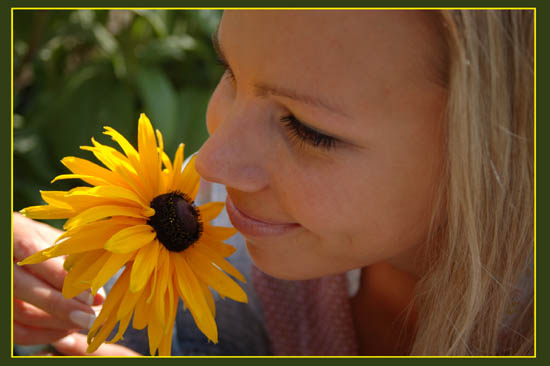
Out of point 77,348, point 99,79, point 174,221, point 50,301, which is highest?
point 99,79

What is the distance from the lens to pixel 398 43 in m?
0.71

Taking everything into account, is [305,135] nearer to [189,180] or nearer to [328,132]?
[328,132]

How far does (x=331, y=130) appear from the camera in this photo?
74 centimetres

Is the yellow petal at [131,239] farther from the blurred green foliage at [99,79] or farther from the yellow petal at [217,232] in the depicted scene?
the blurred green foliage at [99,79]

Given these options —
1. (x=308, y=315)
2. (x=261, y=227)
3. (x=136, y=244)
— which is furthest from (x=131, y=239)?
(x=308, y=315)

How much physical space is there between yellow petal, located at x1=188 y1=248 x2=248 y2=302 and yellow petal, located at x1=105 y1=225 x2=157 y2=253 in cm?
8

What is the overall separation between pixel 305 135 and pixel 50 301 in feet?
1.55

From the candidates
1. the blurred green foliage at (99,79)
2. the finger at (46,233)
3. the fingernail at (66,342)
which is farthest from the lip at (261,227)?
the blurred green foliage at (99,79)

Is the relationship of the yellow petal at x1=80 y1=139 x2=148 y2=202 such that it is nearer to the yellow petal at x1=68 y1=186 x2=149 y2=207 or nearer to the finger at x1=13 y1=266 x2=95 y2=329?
the yellow petal at x1=68 y1=186 x2=149 y2=207

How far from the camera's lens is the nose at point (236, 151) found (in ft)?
2.52

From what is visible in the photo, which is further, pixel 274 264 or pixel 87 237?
pixel 274 264

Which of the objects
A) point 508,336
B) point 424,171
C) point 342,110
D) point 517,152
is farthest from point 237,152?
point 508,336

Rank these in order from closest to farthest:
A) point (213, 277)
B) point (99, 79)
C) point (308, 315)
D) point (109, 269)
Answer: point (109, 269), point (213, 277), point (308, 315), point (99, 79)

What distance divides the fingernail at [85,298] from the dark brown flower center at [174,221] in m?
0.20
